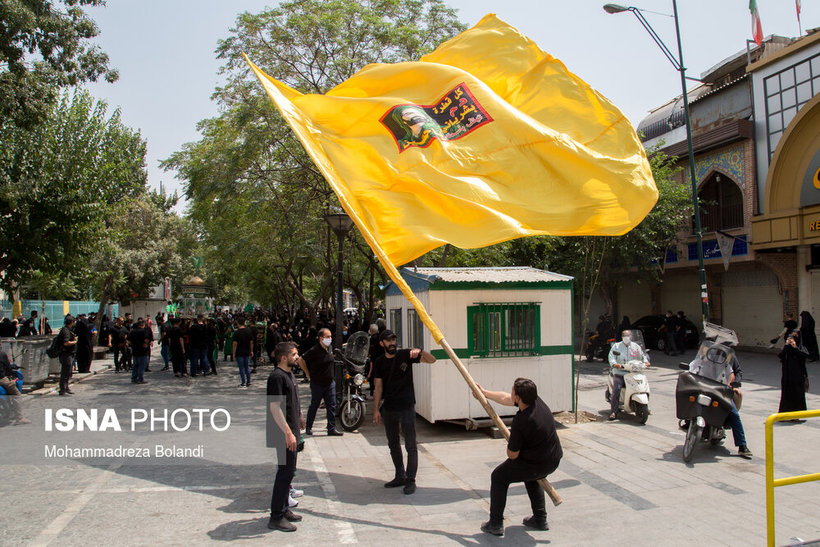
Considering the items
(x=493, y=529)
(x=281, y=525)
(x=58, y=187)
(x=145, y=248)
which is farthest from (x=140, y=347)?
(x=145, y=248)

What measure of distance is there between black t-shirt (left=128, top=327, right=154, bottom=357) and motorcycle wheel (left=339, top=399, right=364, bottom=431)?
25.3ft

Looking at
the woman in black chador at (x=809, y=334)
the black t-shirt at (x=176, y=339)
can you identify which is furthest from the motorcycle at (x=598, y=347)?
the black t-shirt at (x=176, y=339)

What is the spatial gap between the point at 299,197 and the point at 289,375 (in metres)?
11.5

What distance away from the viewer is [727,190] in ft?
76.8

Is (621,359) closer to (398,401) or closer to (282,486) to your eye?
(398,401)

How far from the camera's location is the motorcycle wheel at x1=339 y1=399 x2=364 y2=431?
9.50 m

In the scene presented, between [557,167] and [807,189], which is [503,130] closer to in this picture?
[557,167]

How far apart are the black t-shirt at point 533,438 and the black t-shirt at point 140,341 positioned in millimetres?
12393

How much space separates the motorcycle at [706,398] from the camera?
7.64 meters

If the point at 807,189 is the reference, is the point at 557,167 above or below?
below

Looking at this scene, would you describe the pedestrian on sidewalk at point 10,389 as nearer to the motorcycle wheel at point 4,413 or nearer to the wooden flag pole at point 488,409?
the motorcycle wheel at point 4,413

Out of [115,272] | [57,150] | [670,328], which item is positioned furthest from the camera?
[115,272]

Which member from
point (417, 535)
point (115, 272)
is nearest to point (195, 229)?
point (115, 272)

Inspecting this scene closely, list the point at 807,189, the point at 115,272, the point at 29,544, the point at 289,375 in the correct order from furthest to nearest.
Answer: the point at 115,272 < the point at 807,189 < the point at 289,375 < the point at 29,544
